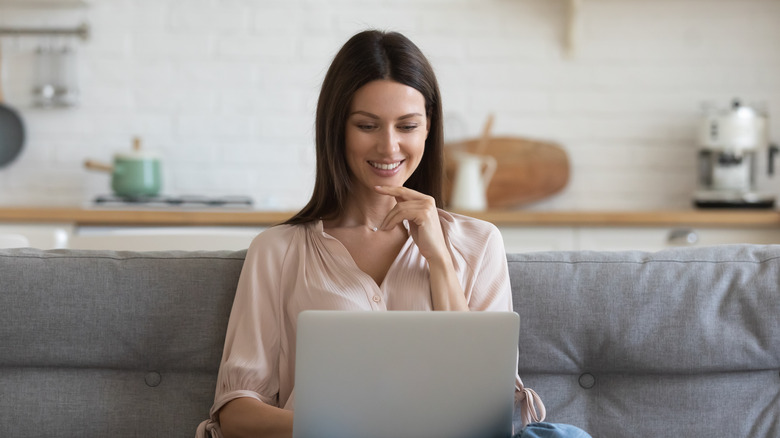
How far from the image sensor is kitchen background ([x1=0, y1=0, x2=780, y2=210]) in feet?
12.6

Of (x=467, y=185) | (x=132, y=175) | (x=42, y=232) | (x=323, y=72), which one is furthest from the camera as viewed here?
(x=323, y=72)

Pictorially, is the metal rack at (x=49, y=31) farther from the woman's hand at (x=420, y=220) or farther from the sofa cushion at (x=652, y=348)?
the sofa cushion at (x=652, y=348)

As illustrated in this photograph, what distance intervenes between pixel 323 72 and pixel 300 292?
89.9 inches

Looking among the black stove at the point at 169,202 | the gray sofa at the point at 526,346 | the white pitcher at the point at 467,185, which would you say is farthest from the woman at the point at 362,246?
the white pitcher at the point at 467,185

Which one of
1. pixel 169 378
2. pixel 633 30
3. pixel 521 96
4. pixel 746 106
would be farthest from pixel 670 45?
pixel 169 378

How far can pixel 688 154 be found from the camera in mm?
3904

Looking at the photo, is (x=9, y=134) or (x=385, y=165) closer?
(x=385, y=165)

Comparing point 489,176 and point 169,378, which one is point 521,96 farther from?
point 169,378

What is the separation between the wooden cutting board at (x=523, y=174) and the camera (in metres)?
3.88

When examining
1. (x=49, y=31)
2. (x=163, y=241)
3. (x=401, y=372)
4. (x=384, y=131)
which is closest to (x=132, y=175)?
(x=49, y=31)

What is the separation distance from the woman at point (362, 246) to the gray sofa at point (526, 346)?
0.12 m

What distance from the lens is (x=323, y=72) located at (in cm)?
383

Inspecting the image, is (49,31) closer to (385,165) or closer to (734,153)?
(385,165)

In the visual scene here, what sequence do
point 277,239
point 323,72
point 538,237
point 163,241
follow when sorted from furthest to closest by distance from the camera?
point 323,72
point 538,237
point 163,241
point 277,239
